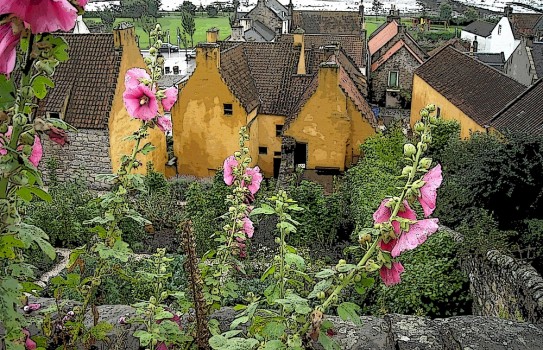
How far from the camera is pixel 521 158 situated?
969 cm

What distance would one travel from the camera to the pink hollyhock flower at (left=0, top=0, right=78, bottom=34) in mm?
→ 1486

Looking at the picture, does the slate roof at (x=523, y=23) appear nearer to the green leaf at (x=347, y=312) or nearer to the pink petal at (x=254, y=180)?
the pink petal at (x=254, y=180)

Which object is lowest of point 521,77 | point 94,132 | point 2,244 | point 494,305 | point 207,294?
point 494,305

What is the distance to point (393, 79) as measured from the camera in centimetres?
3256

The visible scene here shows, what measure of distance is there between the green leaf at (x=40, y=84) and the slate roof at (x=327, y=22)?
43.3 metres

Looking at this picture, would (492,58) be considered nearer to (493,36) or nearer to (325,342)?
(493,36)

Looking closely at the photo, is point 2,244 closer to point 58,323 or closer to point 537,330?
point 58,323

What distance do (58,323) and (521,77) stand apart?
99.1 feet

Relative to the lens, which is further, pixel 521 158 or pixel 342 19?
pixel 342 19

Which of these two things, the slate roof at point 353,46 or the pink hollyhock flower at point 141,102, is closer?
the pink hollyhock flower at point 141,102

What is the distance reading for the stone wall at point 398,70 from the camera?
3209cm

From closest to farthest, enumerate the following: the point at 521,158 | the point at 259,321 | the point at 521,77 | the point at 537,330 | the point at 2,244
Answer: the point at 2,244 → the point at 259,321 → the point at 537,330 → the point at 521,158 → the point at 521,77

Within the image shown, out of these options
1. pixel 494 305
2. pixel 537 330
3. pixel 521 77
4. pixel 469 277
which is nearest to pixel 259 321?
pixel 537 330

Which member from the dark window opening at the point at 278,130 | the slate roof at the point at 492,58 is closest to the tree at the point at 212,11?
the slate roof at the point at 492,58
